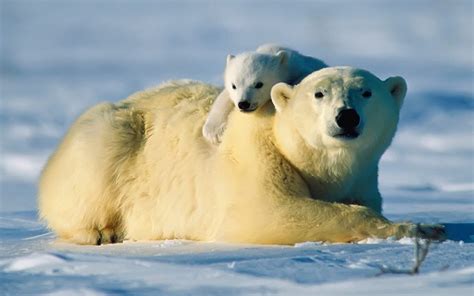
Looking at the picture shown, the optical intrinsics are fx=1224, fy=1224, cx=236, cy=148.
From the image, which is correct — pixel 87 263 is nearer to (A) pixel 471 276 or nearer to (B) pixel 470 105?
(A) pixel 471 276

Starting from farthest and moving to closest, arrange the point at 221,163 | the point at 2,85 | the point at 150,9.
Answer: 1. the point at 150,9
2. the point at 2,85
3. the point at 221,163

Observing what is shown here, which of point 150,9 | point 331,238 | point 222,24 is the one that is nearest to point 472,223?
point 331,238

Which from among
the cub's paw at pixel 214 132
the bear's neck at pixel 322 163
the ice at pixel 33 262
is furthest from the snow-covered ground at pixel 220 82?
the cub's paw at pixel 214 132

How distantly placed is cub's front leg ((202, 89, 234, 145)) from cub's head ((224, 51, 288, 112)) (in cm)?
14

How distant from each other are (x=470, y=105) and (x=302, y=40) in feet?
26.9

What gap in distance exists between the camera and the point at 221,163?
5941 millimetres

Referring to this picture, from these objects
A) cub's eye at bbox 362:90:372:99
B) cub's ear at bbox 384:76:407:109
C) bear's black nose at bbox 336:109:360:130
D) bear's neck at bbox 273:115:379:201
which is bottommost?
bear's neck at bbox 273:115:379:201

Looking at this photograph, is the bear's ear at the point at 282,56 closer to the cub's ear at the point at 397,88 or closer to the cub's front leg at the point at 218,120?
the cub's front leg at the point at 218,120

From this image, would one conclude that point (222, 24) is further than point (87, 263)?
Yes

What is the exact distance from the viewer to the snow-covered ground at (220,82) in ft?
13.9

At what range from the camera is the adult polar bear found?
17.8 ft

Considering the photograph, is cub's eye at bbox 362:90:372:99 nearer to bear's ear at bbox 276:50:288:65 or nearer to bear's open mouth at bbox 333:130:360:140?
bear's open mouth at bbox 333:130:360:140

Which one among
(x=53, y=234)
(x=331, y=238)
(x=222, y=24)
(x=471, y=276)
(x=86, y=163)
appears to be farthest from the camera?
(x=222, y=24)

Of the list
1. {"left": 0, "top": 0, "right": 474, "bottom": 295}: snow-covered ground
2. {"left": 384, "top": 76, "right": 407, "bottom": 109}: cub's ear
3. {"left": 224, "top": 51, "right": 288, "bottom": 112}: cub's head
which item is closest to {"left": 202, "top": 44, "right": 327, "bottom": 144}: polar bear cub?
{"left": 224, "top": 51, "right": 288, "bottom": 112}: cub's head
